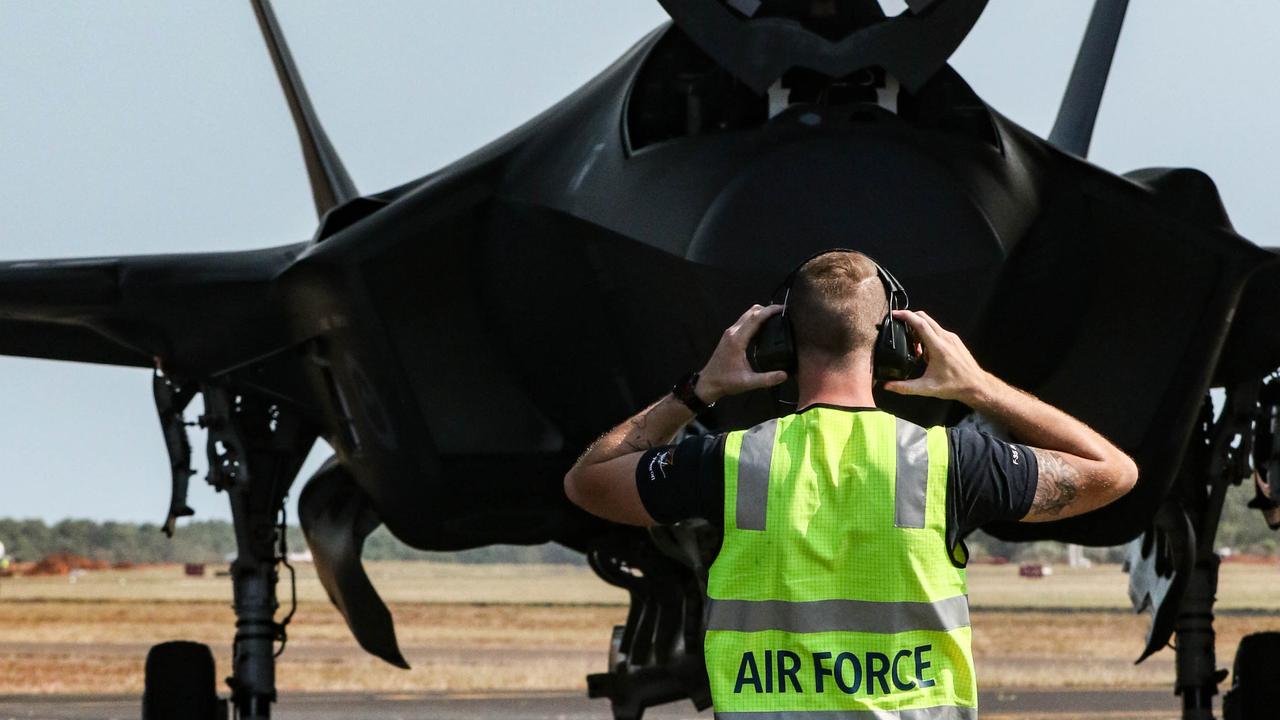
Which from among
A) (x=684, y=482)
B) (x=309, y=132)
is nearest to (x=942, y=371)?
(x=684, y=482)

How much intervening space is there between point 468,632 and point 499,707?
1899 cm

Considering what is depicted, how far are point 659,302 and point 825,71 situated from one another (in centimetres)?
112

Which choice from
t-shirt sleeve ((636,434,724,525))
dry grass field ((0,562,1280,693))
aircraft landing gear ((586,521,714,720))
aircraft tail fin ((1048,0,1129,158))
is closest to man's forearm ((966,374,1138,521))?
t-shirt sleeve ((636,434,724,525))

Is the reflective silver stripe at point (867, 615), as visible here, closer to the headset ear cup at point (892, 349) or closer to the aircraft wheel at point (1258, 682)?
the headset ear cup at point (892, 349)

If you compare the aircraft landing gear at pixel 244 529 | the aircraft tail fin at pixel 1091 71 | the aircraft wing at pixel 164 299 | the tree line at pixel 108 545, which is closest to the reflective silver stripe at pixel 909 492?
the aircraft wing at pixel 164 299

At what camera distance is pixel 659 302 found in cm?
543

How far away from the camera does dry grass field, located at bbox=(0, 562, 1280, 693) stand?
25328 mm

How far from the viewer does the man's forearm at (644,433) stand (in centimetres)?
285

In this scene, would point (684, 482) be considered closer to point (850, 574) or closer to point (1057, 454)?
point (850, 574)

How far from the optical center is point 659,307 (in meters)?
5.45

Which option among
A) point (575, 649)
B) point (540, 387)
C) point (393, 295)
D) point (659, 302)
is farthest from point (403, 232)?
point (575, 649)

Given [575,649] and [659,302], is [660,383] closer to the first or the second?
[659,302]

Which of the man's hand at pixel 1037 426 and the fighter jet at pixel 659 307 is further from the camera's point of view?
the fighter jet at pixel 659 307

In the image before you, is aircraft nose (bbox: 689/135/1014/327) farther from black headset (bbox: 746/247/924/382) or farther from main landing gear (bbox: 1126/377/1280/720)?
main landing gear (bbox: 1126/377/1280/720)
